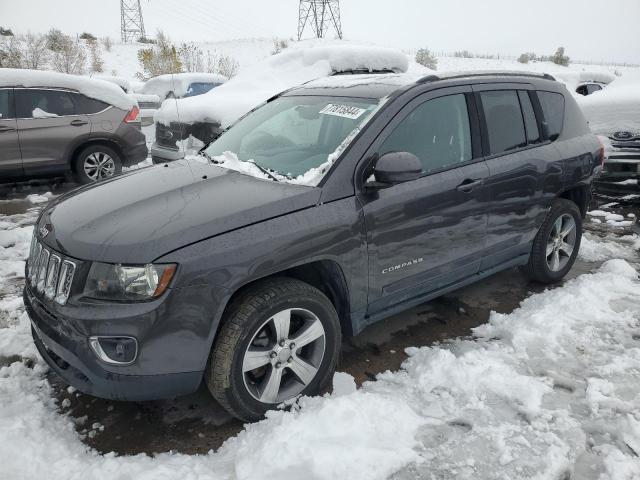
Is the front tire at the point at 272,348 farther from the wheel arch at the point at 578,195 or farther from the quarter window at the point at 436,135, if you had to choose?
the wheel arch at the point at 578,195

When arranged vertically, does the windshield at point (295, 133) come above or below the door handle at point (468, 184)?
above

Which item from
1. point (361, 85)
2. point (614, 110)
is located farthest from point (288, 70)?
point (361, 85)

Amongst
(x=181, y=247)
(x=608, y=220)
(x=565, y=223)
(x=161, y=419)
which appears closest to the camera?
(x=181, y=247)

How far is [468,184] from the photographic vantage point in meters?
3.25

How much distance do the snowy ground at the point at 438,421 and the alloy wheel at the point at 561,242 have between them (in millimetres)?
782

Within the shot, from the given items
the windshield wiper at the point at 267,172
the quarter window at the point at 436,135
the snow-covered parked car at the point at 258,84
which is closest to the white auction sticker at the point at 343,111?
the quarter window at the point at 436,135

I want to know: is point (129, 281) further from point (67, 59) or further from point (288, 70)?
point (67, 59)

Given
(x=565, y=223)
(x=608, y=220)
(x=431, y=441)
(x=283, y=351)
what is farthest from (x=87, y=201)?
(x=608, y=220)

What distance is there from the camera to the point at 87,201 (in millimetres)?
2736

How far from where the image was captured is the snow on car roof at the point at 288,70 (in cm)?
714

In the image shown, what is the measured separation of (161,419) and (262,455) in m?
0.70

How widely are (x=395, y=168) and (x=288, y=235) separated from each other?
0.70m

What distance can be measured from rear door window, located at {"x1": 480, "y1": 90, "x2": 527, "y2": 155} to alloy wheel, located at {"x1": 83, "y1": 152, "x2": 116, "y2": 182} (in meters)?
6.26

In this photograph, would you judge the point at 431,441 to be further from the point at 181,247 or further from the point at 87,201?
the point at 87,201
